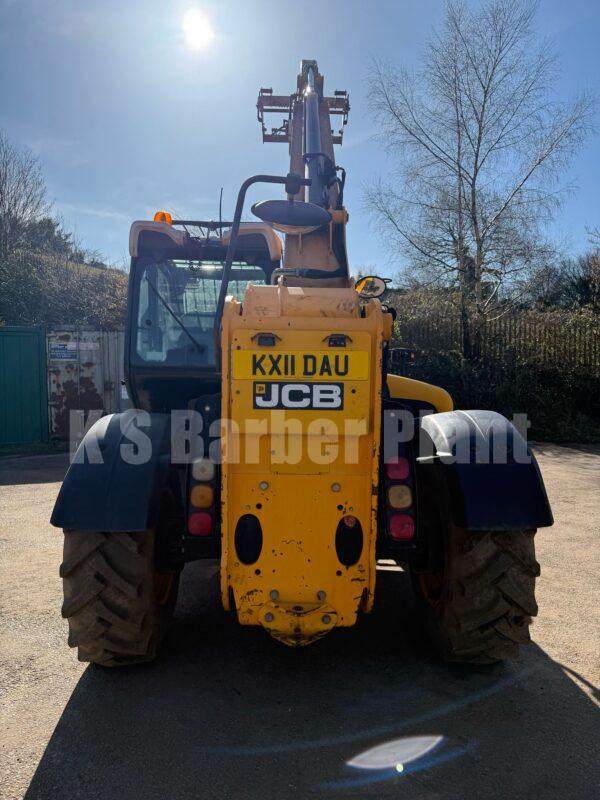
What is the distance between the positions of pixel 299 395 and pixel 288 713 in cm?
145

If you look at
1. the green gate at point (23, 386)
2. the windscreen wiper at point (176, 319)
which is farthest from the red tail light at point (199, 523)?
the green gate at point (23, 386)

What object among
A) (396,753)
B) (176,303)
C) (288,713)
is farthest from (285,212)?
(396,753)

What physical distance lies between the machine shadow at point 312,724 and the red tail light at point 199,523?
30.3 inches

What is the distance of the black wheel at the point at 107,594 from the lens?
9.68 ft

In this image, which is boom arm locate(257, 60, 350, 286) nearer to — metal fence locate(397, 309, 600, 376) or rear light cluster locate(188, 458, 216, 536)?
rear light cluster locate(188, 458, 216, 536)

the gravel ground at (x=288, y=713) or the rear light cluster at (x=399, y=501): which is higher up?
the rear light cluster at (x=399, y=501)

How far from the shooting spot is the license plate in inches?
Answer: 110

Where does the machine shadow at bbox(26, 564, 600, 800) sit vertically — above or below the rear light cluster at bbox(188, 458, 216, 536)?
below

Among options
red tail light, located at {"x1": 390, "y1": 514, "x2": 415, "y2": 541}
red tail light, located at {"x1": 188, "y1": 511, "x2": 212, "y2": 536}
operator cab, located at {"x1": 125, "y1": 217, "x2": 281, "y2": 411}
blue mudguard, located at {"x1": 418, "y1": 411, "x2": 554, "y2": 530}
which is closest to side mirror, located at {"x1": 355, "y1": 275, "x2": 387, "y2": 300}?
operator cab, located at {"x1": 125, "y1": 217, "x2": 281, "y2": 411}

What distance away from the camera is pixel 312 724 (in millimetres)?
2742

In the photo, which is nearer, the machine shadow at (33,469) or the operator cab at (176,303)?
the operator cab at (176,303)

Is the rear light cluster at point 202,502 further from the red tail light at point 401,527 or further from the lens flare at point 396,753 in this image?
the lens flare at point 396,753

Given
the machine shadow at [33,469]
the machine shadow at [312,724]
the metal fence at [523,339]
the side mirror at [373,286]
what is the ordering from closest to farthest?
the machine shadow at [312,724] → the side mirror at [373,286] → the machine shadow at [33,469] → the metal fence at [523,339]

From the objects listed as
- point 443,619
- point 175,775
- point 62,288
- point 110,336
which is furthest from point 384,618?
point 62,288
